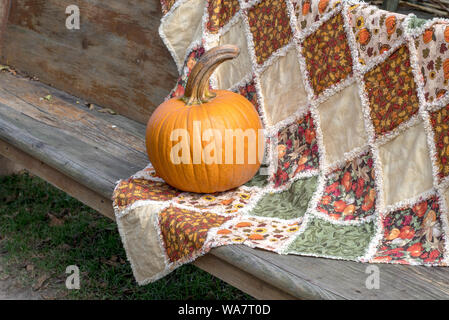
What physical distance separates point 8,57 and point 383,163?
2663mm

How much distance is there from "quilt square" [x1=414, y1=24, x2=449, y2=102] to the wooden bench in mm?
571

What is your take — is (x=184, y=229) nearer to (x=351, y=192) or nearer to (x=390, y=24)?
(x=351, y=192)

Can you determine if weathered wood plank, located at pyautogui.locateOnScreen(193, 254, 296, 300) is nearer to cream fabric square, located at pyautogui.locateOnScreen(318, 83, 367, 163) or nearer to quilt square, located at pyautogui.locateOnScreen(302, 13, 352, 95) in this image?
cream fabric square, located at pyautogui.locateOnScreen(318, 83, 367, 163)

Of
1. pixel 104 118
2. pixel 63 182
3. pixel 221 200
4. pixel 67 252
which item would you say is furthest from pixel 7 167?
pixel 221 200

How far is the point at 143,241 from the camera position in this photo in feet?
6.83

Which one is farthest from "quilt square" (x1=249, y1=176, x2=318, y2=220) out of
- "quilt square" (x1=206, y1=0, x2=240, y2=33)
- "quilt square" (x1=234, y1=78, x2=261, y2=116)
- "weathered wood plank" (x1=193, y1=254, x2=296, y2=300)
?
"quilt square" (x1=206, y1=0, x2=240, y2=33)

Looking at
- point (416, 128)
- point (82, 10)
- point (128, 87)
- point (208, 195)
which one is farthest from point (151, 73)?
point (416, 128)

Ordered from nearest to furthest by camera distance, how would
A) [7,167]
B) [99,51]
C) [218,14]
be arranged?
1. [218,14]
2. [99,51]
3. [7,167]

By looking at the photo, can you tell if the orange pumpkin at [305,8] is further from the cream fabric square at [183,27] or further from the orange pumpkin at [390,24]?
the cream fabric square at [183,27]

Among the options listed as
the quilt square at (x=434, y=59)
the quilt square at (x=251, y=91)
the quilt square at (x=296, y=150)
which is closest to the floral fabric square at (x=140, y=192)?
the quilt square at (x=296, y=150)

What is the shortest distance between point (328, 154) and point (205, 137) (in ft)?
1.64

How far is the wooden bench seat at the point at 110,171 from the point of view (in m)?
1.59

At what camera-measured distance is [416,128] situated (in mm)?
1883

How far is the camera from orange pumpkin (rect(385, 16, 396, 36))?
193cm
